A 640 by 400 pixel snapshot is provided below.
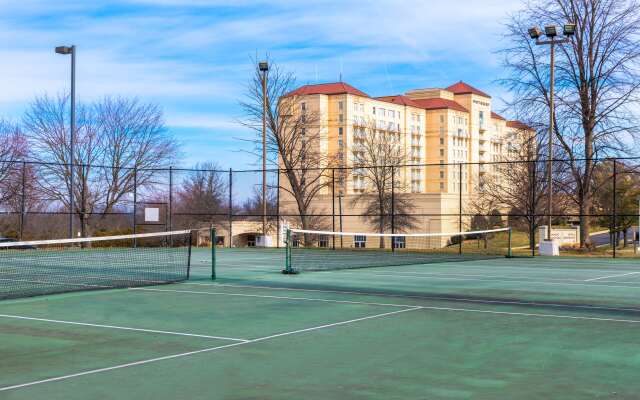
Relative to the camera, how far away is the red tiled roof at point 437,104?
135m

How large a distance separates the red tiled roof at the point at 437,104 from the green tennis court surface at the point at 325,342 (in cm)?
12080

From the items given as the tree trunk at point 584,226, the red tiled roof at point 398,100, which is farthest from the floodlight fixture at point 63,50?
the red tiled roof at point 398,100

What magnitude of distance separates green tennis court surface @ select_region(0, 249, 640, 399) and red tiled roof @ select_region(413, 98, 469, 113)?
→ 120803 mm

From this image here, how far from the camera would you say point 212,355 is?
8164 mm

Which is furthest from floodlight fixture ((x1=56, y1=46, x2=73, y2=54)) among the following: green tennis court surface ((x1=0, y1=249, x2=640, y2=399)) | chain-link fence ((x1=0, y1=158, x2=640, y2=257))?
green tennis court surface ((x1=0, y1=249, x2=640, y2=399))

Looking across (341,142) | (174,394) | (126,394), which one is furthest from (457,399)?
(341,142)

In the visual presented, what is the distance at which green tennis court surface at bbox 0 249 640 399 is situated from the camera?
21.8 ft

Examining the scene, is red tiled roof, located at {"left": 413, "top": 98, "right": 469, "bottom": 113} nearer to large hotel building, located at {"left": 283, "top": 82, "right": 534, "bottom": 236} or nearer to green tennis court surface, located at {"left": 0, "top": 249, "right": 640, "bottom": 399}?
large hotel building, located at {"left": 283, "top": 82, "right": 534, "bottom": 236}

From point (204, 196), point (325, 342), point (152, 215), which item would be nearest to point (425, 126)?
point (204, 196)

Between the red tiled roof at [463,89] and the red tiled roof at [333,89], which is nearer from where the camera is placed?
the red tiled roof at [333,89]

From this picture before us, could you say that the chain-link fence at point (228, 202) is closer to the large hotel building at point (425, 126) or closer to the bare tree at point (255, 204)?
the bare tree at point (255, 204)

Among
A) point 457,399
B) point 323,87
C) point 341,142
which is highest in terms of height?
point 323,87

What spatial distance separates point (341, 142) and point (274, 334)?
109 metres

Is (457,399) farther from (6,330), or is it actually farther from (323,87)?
(323,87)
